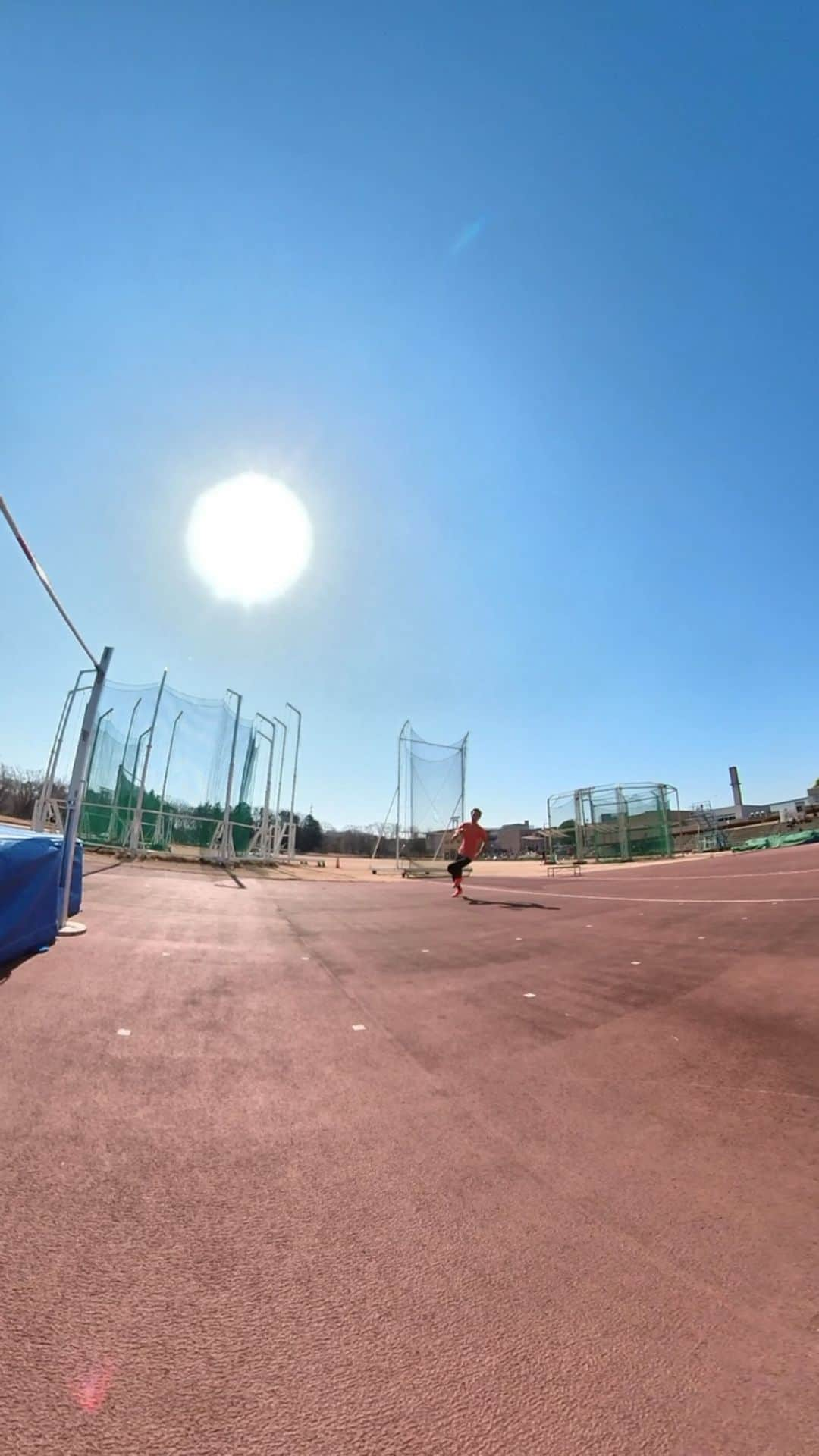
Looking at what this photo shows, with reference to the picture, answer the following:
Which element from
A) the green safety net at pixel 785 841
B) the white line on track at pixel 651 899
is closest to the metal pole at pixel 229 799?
the white line on track at pixel 651 899

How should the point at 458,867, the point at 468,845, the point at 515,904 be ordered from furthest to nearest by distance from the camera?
the point at 468,845 → the point at 458,867 → the point at 515,904

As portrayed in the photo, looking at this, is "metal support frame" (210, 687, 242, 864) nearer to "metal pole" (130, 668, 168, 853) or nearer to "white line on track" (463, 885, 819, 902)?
"metal pole" (130, 668, 168, 853)

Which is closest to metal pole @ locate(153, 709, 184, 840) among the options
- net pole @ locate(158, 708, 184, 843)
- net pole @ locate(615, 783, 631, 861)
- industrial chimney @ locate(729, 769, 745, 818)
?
net pole @ locate(158, 708, 184, 843)

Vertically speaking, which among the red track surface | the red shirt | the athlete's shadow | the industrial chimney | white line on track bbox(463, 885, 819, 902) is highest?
the industrial chimney

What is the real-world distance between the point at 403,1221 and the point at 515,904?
28.8 ft

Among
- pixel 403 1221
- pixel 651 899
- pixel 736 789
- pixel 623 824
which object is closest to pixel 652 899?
pixel 651 899

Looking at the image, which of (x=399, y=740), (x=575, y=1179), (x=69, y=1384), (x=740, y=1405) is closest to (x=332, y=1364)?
(x=69, y=1384)

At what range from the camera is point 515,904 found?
10.1 metres

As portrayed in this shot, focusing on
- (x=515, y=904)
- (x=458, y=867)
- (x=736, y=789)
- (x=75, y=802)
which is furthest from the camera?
(x=736, y=789)

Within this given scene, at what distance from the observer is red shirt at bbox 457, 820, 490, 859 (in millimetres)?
11680

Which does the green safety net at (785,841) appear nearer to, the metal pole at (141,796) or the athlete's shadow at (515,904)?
the athlete's shadow at (515,904)

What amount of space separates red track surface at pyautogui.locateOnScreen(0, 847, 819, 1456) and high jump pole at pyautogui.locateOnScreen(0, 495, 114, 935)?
137 centimetres

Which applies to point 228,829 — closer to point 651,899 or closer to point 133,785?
point 133,785

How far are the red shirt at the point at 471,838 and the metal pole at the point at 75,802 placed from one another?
7.35 m
